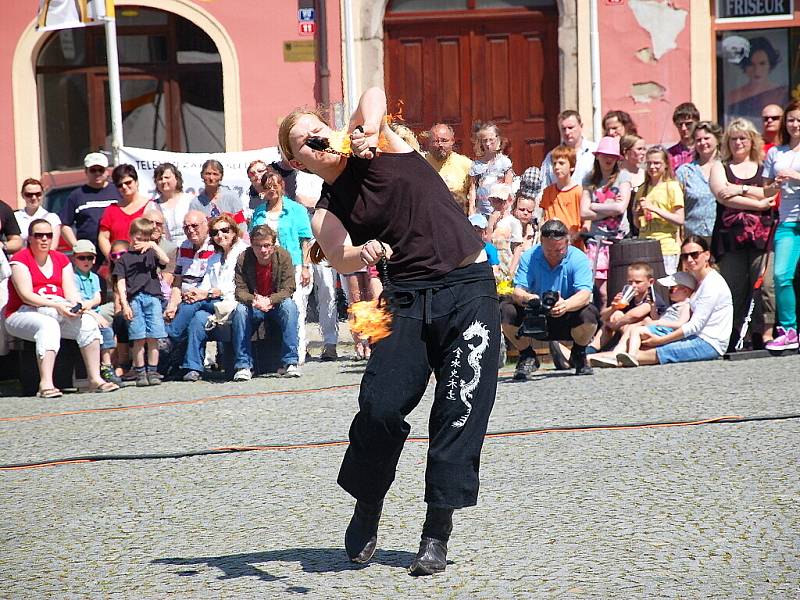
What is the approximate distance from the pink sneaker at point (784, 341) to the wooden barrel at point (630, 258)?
91 cm

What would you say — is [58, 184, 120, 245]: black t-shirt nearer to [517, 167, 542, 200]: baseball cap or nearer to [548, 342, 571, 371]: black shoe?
[517, 167, 542, 200]: baseball cap

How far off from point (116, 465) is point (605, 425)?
8.61ft

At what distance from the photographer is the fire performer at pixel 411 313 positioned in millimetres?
4898

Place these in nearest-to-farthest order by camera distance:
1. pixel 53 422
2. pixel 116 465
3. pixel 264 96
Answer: pixel 116 465
pixel 53 422
pixel 264 96

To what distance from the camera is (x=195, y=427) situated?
826cm

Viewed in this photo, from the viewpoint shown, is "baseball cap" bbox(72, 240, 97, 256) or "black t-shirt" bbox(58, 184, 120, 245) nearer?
"baseball cap" bbox(72, 240, 97, 256)

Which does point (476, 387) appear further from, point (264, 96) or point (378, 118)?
point (264, 96)

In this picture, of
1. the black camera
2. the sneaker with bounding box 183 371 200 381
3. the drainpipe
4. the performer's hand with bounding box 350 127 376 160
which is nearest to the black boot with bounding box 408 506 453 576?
the performer's hand with bounding box 350 127 376 160

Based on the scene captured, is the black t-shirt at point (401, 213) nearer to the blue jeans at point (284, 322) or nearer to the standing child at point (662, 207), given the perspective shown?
the blue jeans at point (284, 322)

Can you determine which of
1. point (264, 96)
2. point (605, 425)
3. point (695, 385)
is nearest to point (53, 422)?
point (605, 425)

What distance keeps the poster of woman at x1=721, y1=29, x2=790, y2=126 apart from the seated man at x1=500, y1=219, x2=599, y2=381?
22.7ft

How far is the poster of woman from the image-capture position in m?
15.9

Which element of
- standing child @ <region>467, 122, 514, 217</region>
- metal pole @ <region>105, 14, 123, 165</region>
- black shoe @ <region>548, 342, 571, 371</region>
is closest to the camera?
black shoe @ <region>548, 342, 571, 371</region>

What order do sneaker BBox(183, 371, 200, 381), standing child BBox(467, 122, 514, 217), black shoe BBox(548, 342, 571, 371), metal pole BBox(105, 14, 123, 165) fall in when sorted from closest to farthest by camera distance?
black shoe BBox(548, 342, 571, 371) < sneaker BBox(183, 371, 200, 381) < standing child BBox(467, 122, 514, 217) < metal pole BBox(105, 14, 123, 165)
